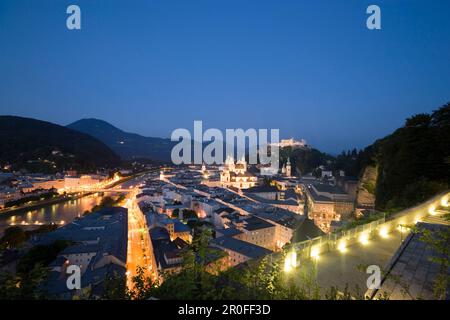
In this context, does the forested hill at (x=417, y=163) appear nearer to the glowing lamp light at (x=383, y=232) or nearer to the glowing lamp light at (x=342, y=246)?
the glowing lamp light at (x=383, y=232)

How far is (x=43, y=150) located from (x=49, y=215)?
47.7 meters

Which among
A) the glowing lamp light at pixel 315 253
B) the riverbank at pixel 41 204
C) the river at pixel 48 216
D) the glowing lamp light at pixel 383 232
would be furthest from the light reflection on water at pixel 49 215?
the glowing lamp light at pixel 383 232

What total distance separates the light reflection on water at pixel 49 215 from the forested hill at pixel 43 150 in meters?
30.9

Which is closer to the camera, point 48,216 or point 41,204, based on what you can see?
point 48,216

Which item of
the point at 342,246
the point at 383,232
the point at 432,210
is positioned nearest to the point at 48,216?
the point at 342,246

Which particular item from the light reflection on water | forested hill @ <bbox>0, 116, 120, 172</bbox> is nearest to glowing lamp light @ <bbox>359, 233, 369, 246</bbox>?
the light reflection on water

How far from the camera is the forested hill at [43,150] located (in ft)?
211

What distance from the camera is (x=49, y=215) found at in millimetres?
30219

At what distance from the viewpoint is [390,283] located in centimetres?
359

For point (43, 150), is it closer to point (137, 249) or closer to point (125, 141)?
point (137, 249)

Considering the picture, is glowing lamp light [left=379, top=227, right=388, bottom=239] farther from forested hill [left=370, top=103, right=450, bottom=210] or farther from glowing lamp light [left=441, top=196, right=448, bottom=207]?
forested hill [left=370, top=103, right=450, bottom=210]

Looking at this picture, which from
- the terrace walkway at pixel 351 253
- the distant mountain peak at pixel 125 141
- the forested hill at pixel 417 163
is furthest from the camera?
the distant mountain peak at pixel 125 141

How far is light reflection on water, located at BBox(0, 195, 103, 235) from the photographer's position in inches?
1040

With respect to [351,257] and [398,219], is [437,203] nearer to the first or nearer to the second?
[398,219]
